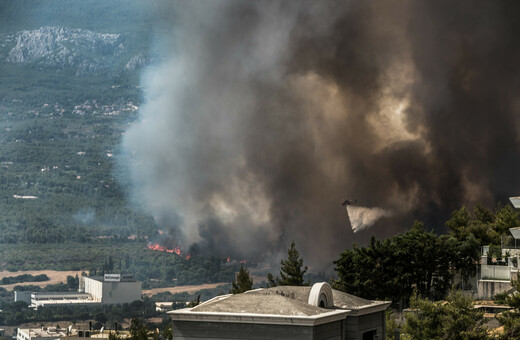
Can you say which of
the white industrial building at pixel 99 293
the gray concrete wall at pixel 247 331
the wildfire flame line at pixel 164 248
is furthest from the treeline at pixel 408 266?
the white industrial building at pixel 99 293

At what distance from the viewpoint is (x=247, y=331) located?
99.7 ft

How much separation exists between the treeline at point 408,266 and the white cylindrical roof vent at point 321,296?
1904cm

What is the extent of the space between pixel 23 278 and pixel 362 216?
7938 centimetres

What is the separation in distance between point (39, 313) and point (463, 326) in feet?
312

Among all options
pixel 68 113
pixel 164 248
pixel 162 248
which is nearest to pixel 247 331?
pixel 164 248

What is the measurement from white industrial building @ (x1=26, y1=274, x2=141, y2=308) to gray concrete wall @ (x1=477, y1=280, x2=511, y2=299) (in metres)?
81.9

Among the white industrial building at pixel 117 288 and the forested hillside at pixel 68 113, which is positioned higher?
the forested hillside at pixel 68 113

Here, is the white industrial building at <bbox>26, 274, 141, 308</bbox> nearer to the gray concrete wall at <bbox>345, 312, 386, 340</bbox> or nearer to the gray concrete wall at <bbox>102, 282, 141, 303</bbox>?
the gray concrete wall at <bbox>102, 282, 141, 303</bbox>

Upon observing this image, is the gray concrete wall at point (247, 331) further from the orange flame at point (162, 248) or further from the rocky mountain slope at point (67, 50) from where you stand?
the rocky mountain slope at point (67, 50)

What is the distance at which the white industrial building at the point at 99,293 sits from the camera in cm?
12888

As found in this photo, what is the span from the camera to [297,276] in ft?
200

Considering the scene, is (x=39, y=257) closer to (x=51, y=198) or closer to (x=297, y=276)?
(x=51, y=198)

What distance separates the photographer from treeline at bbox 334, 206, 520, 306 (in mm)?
53188

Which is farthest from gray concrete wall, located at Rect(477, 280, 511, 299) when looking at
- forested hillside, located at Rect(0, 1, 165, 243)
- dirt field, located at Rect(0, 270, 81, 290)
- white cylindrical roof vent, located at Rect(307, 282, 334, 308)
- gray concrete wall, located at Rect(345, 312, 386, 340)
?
dirt field, located at Rect(0, 270, 81, 290)
